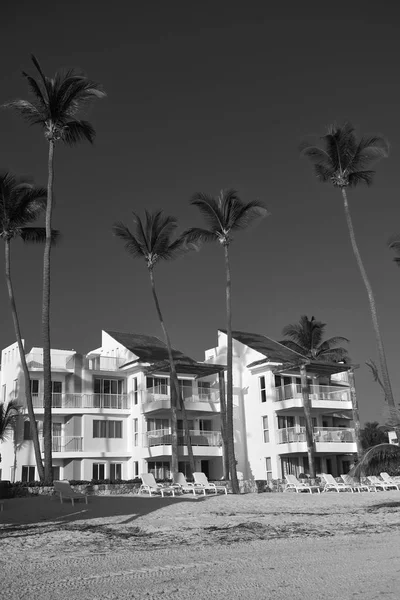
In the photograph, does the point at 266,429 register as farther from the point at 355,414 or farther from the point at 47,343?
the point at 47,343

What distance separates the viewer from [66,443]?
36.9 meters

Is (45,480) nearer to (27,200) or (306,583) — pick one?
(27,200)

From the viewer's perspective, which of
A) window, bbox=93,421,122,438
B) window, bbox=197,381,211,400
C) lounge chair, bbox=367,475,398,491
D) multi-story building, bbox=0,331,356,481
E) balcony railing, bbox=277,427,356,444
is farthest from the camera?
window, bbox=197,381,211,400

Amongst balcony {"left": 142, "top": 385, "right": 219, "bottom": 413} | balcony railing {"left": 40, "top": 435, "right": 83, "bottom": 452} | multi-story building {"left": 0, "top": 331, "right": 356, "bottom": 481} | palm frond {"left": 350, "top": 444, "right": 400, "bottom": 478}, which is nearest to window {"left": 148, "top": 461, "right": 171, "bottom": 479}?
multi-story building {"left": 0, "top": 331, "right": 356, "bottom": 481}

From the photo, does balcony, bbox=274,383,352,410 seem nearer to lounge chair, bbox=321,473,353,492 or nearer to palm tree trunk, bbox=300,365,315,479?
palm tree trunk, bbox=300,365,315,479

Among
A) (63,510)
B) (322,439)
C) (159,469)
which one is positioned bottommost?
(63,510)

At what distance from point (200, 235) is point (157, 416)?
13.3m

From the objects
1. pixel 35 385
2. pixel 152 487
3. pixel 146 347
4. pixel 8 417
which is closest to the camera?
pixel 152 487

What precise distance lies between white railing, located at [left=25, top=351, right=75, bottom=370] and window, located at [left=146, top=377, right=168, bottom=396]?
16.5 feet

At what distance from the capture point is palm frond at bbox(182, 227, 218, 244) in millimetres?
32062

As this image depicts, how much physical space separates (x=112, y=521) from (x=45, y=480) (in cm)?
987

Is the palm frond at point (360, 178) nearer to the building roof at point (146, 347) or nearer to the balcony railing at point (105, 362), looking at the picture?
the building roof at point (146, 347)

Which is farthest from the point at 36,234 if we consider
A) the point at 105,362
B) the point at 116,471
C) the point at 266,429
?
the point at 266,429

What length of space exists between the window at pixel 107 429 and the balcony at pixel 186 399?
2.29 m
